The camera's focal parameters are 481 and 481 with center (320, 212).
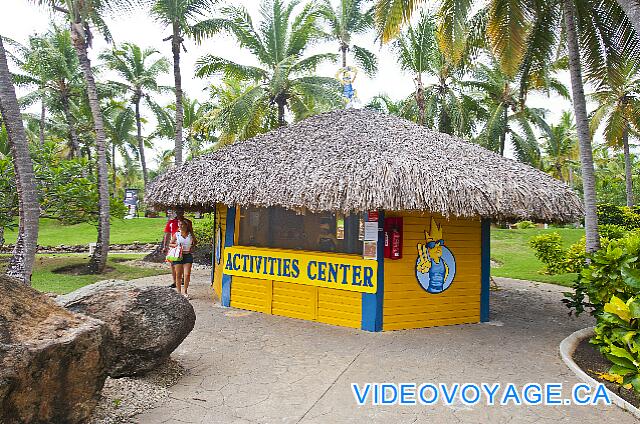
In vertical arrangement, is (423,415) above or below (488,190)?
below

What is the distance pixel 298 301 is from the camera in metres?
7.90

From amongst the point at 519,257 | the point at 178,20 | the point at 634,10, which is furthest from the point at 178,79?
the point at 519,257

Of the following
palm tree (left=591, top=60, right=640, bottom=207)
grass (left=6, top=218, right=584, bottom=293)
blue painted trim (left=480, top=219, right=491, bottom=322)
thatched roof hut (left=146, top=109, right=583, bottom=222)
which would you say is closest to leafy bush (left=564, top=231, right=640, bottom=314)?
thatched roof hut (left=146, top=109, right=583, bottom=222)

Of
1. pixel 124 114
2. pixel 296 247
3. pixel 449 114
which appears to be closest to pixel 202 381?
pixel 296 247

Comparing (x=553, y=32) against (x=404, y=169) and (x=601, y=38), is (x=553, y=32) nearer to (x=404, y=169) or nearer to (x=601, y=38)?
(x=601, y=38)

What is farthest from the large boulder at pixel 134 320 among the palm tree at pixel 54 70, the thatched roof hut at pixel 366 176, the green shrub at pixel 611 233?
the palm tree at pixel 54 70

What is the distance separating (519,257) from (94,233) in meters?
→ 21.3

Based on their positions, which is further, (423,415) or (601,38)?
(601,38)

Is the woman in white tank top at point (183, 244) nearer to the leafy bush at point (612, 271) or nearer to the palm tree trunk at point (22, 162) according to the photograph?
the palm tree trunk at point (22, 162)

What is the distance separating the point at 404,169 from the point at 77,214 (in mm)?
10816

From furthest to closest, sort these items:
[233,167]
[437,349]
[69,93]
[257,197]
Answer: [69,93] → [233,167] → [257,197] → [437,349]

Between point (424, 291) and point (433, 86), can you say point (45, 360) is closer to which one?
point (424, 291)

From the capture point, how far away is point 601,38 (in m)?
10.5

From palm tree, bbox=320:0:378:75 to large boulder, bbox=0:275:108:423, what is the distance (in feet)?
58.5
